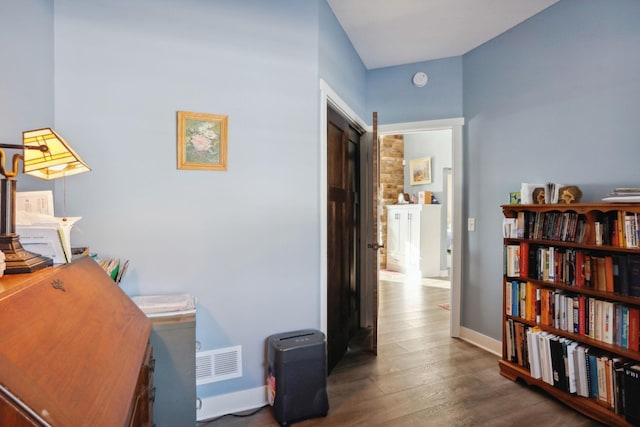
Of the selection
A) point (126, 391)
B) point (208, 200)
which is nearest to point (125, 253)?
point (208, 200)

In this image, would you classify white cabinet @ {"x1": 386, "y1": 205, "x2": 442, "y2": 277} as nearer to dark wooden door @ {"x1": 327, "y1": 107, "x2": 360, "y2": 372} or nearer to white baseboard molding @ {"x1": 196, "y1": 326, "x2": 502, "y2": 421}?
dark wooden door @ {"x1": 327, "y1": 107, "x2": 360, "y2": 372}

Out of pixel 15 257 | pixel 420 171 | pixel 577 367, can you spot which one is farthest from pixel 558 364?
pixel 420 171

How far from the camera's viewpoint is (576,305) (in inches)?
79.4

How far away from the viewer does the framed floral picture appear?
1.91m

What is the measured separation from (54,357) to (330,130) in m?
2.14

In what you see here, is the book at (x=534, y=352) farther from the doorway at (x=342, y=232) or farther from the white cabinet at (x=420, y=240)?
the white cabinet at (x=420, y=240)

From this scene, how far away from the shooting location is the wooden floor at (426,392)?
1915 millimetres

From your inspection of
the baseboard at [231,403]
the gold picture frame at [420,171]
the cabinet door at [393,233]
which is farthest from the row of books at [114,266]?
the gold picture frame at [420,171]

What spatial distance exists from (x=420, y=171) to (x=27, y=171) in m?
6.23

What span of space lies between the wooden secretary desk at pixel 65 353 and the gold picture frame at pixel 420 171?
6.02 meters

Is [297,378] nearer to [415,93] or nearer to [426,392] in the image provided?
[426,392]

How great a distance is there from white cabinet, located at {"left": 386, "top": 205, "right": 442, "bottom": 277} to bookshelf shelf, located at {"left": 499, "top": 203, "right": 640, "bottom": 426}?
357cm

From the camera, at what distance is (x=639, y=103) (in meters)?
1.94

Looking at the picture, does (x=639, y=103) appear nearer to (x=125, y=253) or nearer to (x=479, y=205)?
(x=479, y=205)
